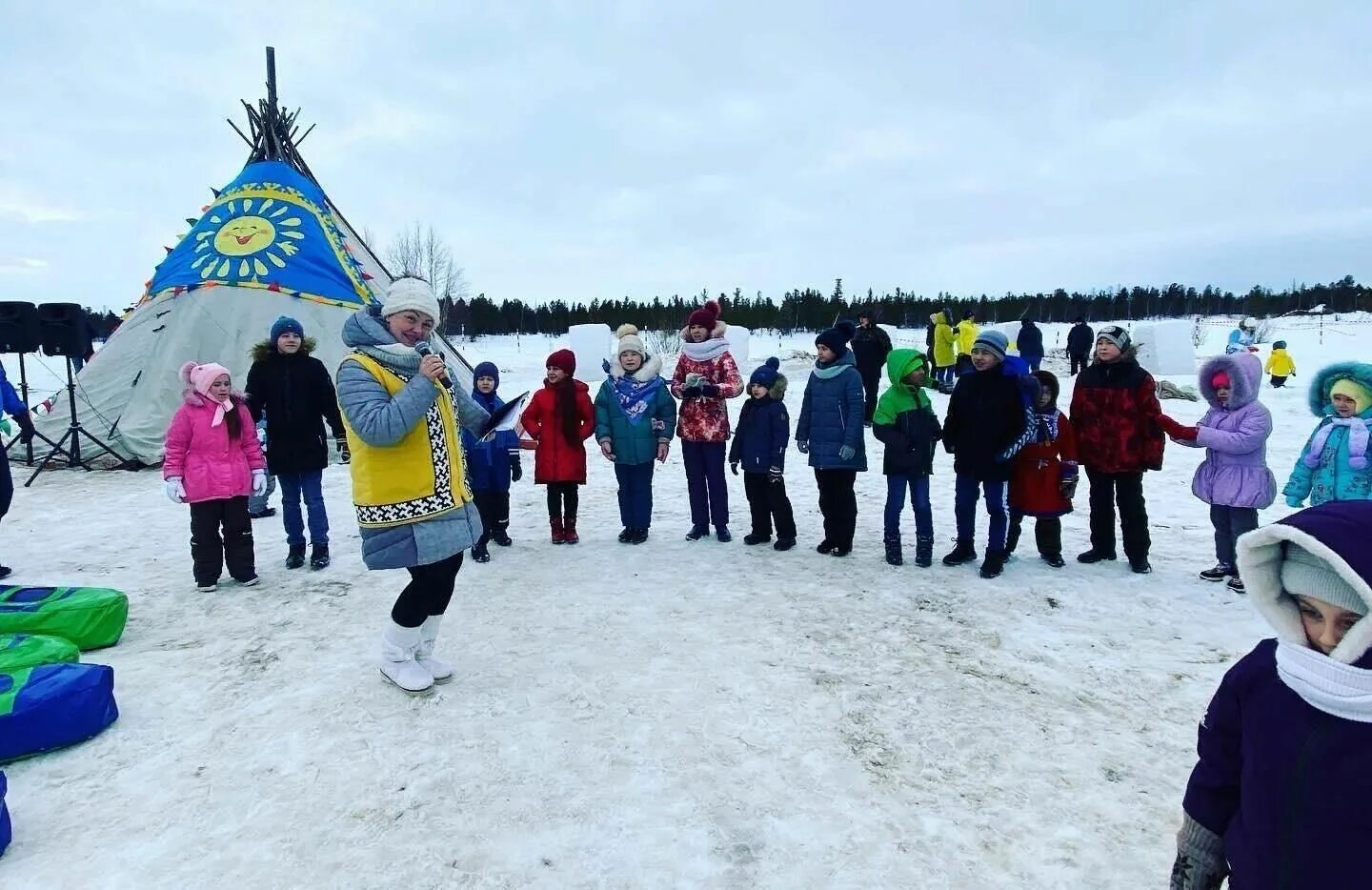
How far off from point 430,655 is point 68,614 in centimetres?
193

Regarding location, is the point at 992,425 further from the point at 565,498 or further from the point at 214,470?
the point at 214,470

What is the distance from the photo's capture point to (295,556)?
545 centimetres

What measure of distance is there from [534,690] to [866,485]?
5.35 m

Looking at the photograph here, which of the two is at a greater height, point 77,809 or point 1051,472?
point 1051,472

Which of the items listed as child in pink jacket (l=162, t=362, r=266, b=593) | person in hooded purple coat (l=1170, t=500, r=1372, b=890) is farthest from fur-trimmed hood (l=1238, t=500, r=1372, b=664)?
child in pink jacket (l=162, t=362, r=266, b=593)

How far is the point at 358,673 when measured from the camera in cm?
371

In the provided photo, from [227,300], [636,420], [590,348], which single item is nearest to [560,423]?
[636,420]

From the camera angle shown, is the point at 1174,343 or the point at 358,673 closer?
the point at 358,673

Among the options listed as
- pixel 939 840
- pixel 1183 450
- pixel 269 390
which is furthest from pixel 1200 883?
pixel 1183 450

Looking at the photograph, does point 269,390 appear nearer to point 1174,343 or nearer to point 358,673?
point 358,673

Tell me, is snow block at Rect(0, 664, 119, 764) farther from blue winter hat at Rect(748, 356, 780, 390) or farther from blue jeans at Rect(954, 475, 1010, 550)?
blue jeans at Rect(954, 475, 1010, 550)

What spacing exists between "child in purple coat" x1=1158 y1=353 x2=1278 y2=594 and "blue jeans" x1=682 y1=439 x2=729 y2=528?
9.86 ft

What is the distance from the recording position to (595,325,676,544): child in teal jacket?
19.4 feet

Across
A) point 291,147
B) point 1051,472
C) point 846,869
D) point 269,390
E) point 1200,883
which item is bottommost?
point 846,869
